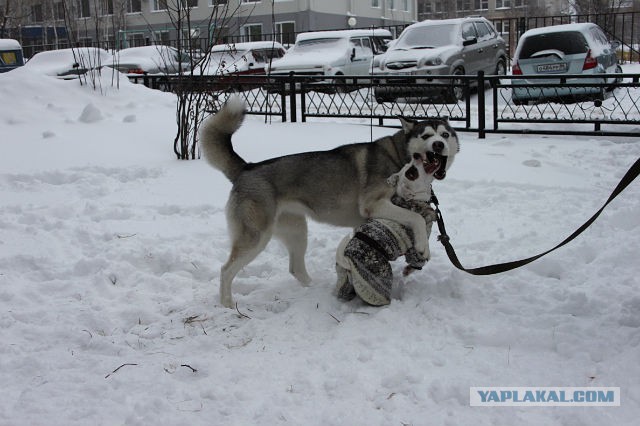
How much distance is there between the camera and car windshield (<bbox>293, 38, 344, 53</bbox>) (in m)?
16.8

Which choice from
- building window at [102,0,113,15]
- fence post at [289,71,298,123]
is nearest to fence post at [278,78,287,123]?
fence post at [289,71,298,123]

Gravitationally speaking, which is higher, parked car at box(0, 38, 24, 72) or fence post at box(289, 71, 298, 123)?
parked car at box(0, 38, 24, 72)

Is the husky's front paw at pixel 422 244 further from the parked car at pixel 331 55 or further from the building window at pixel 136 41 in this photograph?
the building window at pixel 136 41

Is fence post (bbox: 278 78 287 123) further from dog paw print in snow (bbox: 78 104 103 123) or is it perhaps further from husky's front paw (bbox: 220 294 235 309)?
husky's front paw (bbox: 220 294 235 309)

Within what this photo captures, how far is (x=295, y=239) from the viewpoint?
13.7ft

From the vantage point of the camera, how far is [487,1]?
163 feet

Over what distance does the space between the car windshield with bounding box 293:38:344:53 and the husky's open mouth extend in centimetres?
1365

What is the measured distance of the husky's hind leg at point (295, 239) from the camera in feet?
13.3

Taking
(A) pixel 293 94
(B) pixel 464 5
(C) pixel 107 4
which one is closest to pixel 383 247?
A: (A) pixel 293 94

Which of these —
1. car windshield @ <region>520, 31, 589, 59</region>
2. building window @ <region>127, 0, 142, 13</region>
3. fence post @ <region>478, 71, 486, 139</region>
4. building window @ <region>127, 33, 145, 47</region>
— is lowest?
fence post @ <region>478, 71, 486, 139</region>

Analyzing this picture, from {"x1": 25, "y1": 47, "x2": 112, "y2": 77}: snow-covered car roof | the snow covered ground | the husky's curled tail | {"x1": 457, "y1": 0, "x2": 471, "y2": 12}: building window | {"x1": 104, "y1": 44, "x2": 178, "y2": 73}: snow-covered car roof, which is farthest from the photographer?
{"x1": 457, "y1": 0, "x2": 471, "y2": 12}: building window

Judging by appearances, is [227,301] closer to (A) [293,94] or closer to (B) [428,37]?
(A) [293,94]

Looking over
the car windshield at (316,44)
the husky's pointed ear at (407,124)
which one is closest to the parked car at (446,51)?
the car windshield at (316,44)

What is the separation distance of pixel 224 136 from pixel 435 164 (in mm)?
1314
